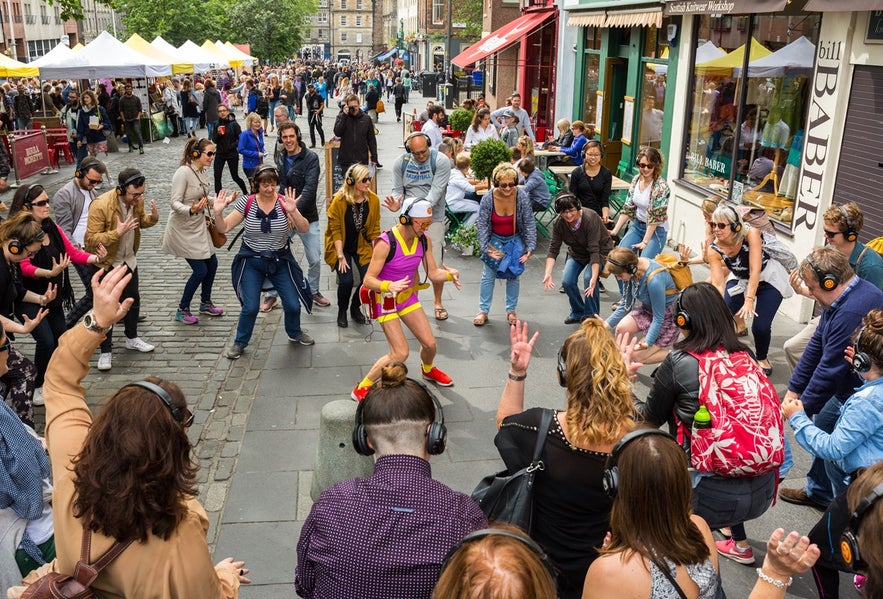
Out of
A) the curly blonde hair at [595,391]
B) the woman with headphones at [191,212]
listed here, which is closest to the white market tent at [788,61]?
the woman with headphones at [191,212]

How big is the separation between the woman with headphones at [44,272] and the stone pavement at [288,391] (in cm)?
59

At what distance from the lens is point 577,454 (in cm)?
319

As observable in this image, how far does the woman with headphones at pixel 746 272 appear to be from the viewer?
6824 mm

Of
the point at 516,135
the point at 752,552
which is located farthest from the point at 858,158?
the point at 516,135

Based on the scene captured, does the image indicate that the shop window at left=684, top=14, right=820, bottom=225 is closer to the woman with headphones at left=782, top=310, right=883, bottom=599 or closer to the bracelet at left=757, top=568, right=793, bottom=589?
the woman with headphones at left=782, top=310, right=883, bottom=599

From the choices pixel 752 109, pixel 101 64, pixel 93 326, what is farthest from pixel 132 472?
pixel 101 64

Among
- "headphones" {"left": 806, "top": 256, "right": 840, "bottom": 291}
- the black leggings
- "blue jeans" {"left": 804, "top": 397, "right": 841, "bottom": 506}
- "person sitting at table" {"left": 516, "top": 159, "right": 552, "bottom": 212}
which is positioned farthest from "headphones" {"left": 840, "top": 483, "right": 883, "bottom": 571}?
the black leggings

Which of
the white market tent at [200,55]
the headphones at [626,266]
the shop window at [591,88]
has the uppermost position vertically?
the white market tent at [200,55]

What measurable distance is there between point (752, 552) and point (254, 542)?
9.80 ft

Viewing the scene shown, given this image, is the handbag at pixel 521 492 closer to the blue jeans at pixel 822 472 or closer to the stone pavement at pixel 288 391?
the stone pavement at pixel 288 391

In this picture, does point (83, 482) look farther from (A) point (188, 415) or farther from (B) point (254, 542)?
(B) point (254, 542)

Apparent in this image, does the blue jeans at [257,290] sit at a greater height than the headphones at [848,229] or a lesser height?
lesser

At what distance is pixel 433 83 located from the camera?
45688 millimetres

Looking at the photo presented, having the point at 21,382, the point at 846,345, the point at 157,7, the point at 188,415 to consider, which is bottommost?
the point at 21,382
